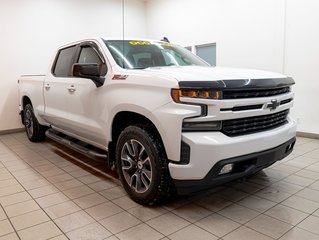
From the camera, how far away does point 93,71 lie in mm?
2785

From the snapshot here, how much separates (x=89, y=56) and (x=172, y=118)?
169 cm

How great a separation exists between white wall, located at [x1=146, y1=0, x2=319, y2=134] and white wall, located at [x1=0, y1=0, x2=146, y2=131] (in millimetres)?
2433

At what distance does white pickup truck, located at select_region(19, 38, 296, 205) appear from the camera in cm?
208

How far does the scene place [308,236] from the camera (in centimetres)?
206

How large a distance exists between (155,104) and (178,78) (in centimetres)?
27

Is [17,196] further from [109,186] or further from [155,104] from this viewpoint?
[155,104]

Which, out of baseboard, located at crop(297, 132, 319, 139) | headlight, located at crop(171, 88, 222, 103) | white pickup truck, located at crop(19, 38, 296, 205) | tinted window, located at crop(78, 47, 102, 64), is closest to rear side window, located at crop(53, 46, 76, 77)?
tinted window, located at crop(78, 47, 102, 64)

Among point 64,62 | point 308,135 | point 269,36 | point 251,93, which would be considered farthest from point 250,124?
point 269,36

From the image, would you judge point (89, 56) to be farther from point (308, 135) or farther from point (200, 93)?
point (308, 135)

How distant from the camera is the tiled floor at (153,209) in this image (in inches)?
85.2

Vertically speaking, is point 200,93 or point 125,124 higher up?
point 200,93

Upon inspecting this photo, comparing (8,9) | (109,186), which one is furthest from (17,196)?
(8,9)

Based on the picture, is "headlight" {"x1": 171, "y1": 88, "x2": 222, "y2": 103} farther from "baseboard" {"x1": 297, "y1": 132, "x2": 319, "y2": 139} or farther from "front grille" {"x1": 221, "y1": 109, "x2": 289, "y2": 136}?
"baseboard" {"x1": 297, "y1": 132, "x2": 319, "y2": 139}

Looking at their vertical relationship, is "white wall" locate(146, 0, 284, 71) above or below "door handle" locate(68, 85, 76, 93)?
above
